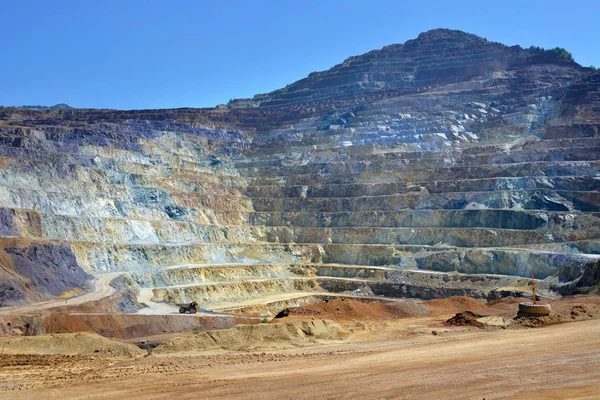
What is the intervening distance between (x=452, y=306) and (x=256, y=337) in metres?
24.7

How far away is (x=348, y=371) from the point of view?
2497cm

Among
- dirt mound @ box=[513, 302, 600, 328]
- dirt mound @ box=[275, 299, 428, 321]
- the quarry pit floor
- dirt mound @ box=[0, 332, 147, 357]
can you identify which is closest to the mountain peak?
dirt mound @ box=[275, 299, 428, 321]

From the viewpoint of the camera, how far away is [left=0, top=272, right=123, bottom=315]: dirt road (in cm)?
4379

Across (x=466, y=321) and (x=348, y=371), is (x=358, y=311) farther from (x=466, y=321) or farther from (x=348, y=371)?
(x=348, y=371)

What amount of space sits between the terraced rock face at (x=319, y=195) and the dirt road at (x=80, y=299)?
1496 mm

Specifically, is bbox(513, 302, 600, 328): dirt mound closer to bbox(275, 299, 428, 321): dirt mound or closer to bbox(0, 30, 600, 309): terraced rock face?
bbox(275, 299, 428, 321): dirt mound

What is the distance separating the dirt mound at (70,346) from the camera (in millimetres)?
30203

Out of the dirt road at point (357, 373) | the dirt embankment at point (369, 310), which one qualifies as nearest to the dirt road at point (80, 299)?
the dirt embankment at point (369, 310)

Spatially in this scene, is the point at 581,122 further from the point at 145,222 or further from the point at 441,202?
the point at 145,222

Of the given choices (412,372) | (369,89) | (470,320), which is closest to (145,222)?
(470,320)

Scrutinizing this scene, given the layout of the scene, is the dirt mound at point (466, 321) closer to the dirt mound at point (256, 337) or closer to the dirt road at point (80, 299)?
the dirt mound at point (256, 337)

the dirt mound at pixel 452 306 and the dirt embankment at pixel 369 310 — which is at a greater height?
the dirt embankment at pixel 369 310

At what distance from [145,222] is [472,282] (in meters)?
35.3

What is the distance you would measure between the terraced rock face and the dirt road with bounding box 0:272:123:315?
150cm
